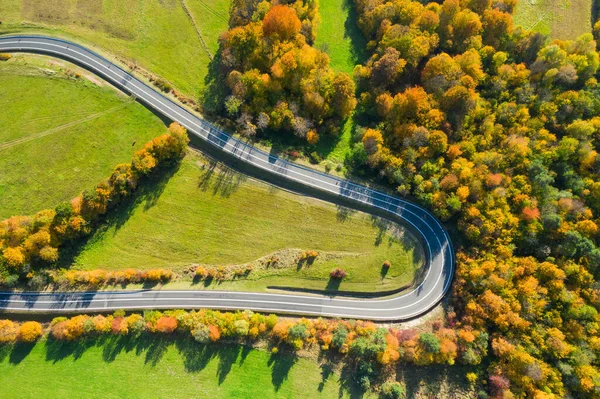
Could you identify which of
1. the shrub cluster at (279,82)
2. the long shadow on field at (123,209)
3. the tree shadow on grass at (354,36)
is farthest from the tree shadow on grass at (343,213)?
the tree shadow on grass at (354,36)

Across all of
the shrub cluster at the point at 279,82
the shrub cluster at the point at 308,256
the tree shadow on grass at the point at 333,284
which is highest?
the shrub cluster at the point at 279,82

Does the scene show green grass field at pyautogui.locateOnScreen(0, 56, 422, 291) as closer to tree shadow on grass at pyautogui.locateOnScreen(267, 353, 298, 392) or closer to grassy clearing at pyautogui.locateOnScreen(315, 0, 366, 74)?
tree shadow on grass at pyautogui.locateOnScreen(267, 353, 298, 392)

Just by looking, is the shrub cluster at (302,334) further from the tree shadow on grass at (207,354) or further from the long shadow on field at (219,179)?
the long shadow on field at (219,179)

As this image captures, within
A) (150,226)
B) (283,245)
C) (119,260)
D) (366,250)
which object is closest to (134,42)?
(150,226)

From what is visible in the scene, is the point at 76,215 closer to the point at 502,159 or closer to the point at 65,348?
the point at 65,348

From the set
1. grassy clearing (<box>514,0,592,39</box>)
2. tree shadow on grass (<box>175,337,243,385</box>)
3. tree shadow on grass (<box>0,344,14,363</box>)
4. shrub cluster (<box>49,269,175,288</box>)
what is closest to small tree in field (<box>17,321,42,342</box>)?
tree shadow on grass (<box>0,344,14,363</box>)

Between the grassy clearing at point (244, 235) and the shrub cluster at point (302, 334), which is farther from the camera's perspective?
the grassy clearing at point (244, 235)

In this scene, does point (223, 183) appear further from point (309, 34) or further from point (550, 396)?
point (550, 396)

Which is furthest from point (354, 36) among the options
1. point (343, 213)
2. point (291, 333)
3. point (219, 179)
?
point (291, 333)
